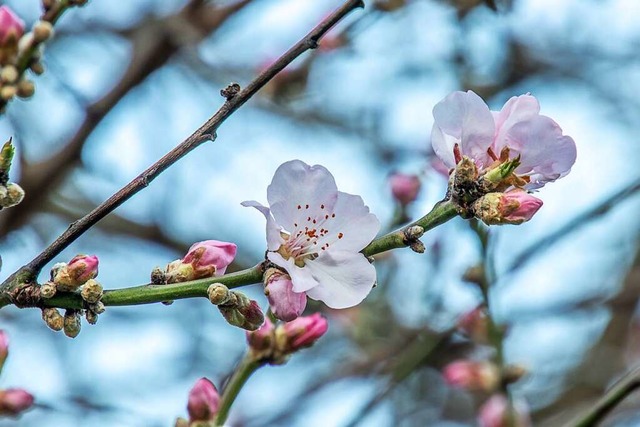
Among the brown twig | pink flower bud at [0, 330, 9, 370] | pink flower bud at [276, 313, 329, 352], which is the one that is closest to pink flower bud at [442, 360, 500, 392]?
pink flower bud at [276, 313, 329, 352]

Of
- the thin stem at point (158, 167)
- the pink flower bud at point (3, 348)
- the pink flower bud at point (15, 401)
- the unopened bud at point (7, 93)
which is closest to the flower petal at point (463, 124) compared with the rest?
the thin stem at point (158, 167)

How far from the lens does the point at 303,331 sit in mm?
1497

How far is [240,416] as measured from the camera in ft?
12.0

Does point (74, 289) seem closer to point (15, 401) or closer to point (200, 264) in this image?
point (200, 264)

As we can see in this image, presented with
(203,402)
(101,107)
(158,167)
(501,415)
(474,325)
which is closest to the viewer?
(158,167)

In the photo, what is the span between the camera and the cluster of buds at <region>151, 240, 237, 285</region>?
116 cm

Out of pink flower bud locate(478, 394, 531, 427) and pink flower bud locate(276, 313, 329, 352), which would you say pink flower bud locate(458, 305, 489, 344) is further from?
pink flower bud locate(276, 313, 329, 352)

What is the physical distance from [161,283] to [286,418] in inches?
87.5

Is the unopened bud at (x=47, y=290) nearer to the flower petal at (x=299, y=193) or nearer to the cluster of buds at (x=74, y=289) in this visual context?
the cluster of buds at (x=74, y=289)

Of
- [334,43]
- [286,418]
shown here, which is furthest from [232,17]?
[286,418]

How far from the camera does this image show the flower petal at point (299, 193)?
3.94 ft

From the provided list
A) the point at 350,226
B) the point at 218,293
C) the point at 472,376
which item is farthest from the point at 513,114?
the point at 472,376

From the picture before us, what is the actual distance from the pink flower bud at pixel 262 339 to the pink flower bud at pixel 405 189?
993mm

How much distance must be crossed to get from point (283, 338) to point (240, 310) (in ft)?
1.30
